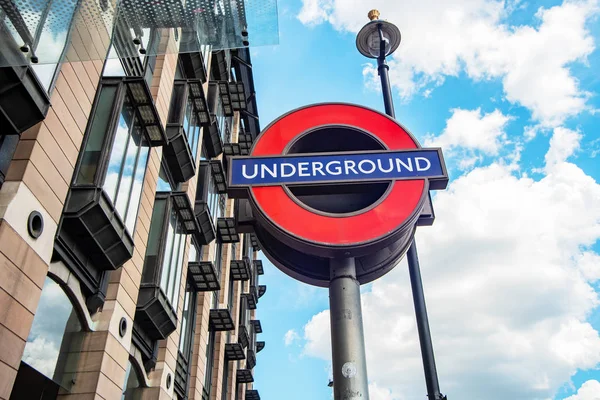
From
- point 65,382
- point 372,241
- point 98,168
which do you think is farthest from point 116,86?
point 372,241

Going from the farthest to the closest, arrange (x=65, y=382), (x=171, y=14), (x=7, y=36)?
1. (x=65, y=382)
2. (x=171, y=14)
3. (x=7, y=36)

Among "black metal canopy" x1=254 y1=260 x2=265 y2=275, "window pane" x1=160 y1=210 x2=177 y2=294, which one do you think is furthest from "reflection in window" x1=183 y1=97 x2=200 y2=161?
"black metal canopy" x1=254 y1=260 x2=265 y2=275

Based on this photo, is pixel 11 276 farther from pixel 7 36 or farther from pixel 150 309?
pixel 150 309

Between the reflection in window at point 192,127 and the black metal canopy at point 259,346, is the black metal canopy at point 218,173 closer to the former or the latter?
the reflection in window at point 192,127

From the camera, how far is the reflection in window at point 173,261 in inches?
580

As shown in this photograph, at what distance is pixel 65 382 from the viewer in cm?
979

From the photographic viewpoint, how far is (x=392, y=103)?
30.5 feet

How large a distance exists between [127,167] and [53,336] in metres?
4.32

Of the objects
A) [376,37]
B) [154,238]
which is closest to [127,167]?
[154,238]

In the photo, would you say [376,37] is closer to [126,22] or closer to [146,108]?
[146,108]

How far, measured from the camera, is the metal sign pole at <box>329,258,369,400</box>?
4.79 m

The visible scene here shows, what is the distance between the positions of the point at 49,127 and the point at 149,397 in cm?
838

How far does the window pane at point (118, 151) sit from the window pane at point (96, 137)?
318mm

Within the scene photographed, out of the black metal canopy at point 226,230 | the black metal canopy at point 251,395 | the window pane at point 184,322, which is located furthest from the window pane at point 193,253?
the black metal canopy at point 251,395
